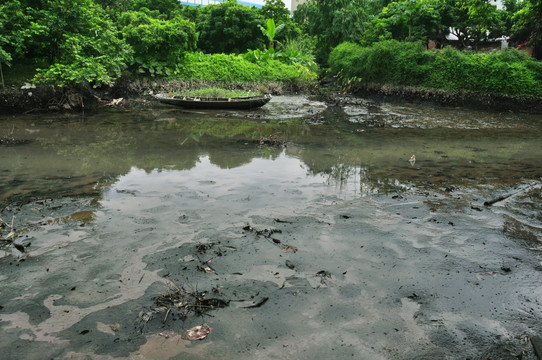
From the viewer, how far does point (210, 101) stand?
15719mm

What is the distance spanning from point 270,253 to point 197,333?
4.98ft

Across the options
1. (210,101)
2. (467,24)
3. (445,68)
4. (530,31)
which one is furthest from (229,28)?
(530,31)

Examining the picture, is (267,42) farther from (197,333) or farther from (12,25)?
(197,333)

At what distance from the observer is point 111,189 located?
22.4 feet

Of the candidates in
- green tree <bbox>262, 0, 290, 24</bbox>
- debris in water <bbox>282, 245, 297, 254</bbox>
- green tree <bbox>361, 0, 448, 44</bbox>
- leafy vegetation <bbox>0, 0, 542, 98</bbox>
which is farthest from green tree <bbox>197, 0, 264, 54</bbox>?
debris in water <bbox>282, 245, 297, 254</bbox>

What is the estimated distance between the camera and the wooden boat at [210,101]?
616 inches

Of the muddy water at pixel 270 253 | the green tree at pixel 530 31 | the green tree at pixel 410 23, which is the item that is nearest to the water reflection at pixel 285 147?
the muddy water at pixel 270 253

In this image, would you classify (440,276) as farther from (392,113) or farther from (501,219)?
(392,113)

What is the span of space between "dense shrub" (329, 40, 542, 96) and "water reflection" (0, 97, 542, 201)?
66.5 inches

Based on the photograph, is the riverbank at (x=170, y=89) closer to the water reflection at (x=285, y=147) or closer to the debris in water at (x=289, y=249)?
the water reflection at (x=285, y=147)

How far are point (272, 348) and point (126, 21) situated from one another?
20803 millimetres

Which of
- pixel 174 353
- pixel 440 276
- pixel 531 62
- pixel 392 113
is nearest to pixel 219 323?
pixel 174 353

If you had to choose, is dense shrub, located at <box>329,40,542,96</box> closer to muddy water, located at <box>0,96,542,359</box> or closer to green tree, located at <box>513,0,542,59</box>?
green tree, located at <box>513,0,542,59</box>

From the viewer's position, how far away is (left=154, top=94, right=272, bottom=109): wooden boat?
51.3 feet
